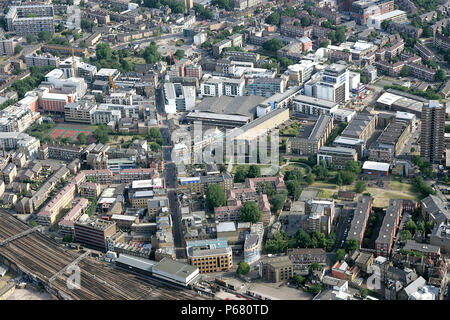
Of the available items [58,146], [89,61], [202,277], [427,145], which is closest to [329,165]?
[427,145]

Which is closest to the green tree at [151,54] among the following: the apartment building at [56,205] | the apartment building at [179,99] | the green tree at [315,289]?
the apartment building at [179,99]

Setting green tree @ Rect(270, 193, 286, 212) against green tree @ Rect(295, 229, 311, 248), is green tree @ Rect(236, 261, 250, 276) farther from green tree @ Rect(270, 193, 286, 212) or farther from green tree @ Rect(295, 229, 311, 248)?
green tree @ Rect(270, 193, 286, 212)

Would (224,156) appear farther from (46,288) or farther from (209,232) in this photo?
(46,288)

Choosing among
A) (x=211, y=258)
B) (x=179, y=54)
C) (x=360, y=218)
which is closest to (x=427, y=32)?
(x=179, y=54)

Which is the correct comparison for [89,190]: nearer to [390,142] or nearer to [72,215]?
[72,215]

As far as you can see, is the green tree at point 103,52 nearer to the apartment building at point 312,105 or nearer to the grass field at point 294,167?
the apartment building at point 312,105

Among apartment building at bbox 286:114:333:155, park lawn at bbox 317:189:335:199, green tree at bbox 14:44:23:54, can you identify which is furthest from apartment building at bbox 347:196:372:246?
green tree at bbox 14:44:23:54
